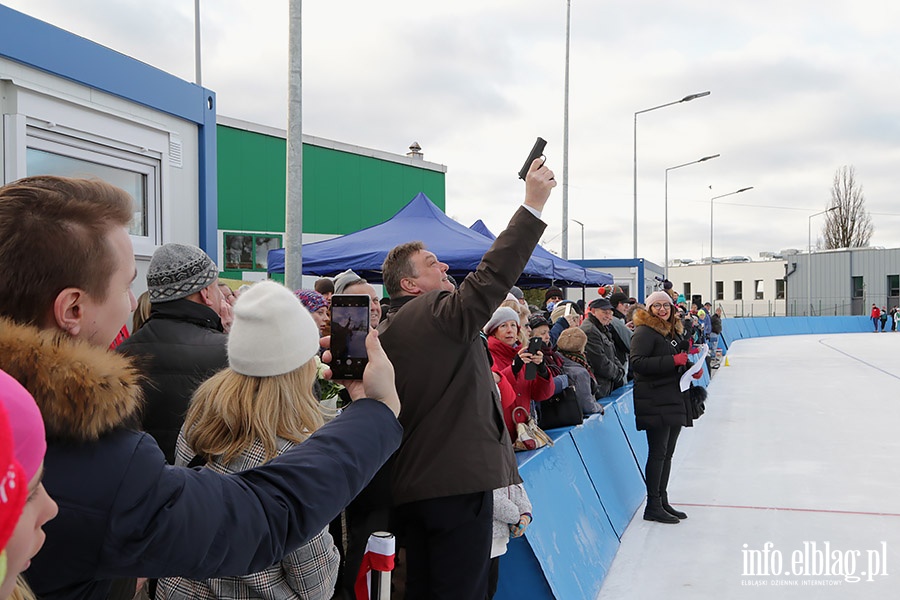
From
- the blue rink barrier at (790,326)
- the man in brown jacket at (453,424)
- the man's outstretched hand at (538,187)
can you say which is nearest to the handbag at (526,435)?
the man in brown jacket at (453,424)

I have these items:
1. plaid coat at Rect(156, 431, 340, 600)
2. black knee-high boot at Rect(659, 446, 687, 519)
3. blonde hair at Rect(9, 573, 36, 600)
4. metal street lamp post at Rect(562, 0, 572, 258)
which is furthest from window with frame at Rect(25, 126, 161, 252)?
metal street lamp post at Rect(562, 0, 572, 258)

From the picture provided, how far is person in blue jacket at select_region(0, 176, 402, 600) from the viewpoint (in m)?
1.01

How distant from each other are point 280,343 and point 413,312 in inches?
36.8

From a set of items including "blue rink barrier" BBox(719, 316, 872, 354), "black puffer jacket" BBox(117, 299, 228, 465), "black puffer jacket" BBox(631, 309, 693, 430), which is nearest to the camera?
"black puffer jacket" BBox(117, 299, 228, 465)

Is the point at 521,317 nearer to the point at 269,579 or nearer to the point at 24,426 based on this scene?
the point at 269,579

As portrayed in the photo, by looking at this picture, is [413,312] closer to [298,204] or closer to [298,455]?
[298,455]

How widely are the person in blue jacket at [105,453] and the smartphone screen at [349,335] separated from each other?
7.7 inches

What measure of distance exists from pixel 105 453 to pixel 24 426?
307 mm

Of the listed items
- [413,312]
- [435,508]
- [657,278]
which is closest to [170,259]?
[413,312]

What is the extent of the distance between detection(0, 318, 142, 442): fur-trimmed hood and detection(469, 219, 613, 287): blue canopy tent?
9.14 m

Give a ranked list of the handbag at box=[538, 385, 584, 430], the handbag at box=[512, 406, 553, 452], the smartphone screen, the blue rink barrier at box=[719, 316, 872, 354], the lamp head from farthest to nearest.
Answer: the blue rink barrier at box=[719, 316, 872, 354]
the lamp head
the handbag at box=[538, 385, 584, 430]
the handbag at box=[512, 406, 553, 452]
the smartphone screen

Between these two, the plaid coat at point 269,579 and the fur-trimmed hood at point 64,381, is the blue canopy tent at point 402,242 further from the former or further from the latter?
the fur-trimmed hood at point 64,381

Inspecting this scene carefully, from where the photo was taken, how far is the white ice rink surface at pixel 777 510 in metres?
4.51

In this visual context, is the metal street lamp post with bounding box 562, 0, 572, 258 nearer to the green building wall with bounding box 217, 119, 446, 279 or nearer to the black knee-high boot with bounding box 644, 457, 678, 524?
the green building wall with bounding box 217, 119, 446, 279
